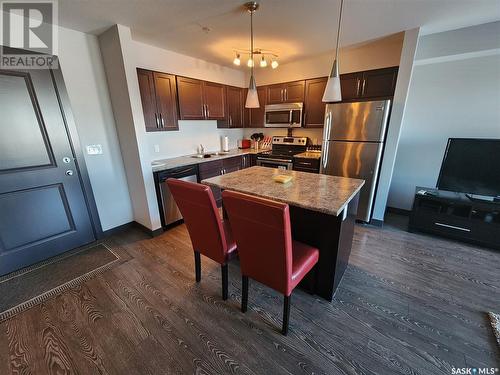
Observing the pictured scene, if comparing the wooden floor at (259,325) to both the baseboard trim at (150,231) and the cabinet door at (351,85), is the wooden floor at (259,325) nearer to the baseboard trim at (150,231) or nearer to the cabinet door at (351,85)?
the baseboard trim at (150,231)

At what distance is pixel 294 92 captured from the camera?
3.74 m

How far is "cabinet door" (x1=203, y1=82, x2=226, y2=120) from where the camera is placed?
11.6 feet

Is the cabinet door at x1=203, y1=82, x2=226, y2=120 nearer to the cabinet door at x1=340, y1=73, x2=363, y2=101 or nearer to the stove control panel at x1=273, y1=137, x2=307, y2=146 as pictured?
the stove control panel at x1=273, y1=137, x2=307, y2=146

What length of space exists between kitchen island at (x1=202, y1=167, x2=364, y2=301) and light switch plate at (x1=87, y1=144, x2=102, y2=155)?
1.71 meters

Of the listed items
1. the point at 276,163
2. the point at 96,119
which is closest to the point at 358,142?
the point at 276,163

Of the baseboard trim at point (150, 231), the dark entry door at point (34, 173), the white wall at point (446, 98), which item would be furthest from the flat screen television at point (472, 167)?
the dark entry door at point (34, 173)

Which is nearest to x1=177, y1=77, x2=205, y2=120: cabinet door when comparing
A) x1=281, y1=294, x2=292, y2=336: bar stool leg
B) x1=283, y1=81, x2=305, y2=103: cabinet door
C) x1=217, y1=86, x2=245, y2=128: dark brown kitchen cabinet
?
x1=217, y1=86, x2=245, y2=128: dark brown kitchen cabinet

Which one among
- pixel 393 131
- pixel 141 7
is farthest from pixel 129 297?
pixel 393 131

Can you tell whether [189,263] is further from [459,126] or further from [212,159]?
[459,126]

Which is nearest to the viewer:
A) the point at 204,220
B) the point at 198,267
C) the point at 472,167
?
the point at 204,220

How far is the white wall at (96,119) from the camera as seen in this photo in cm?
229

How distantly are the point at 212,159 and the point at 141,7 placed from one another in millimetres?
2005

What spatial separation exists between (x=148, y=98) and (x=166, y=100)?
272 mm

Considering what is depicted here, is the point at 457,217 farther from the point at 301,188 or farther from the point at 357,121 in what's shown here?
the point at 301,188
